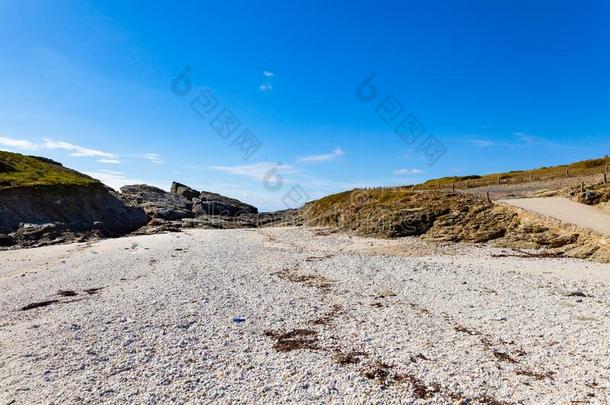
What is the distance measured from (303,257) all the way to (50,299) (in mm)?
15985

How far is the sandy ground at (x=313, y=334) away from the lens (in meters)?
8.66

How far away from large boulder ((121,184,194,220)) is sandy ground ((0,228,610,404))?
41238 mm

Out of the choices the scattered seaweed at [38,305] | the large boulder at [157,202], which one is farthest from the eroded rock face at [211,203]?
the scattered seaweed at [38,305]

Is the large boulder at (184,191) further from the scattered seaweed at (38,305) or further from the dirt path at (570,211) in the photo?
the scattered seaweed at (38,305)

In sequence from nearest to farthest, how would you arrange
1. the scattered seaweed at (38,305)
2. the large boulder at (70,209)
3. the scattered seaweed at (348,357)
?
1. the scattered seaweed at (348,357)
2. the scattered seaweed at (38,305)
3. the large boulder at (70,209)

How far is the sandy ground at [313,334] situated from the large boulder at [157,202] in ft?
135

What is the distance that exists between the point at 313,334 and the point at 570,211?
2733 cm

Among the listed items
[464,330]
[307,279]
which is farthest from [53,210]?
[464,330]

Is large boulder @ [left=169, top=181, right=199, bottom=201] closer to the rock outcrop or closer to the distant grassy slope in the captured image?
the rock outcrop

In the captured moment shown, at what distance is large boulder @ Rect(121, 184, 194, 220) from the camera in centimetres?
6506

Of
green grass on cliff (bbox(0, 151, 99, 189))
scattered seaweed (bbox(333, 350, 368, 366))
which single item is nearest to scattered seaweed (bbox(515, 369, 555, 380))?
scattered seaweed (bbox(333, 350, 368, 366))

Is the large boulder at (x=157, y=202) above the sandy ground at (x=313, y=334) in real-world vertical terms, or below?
above

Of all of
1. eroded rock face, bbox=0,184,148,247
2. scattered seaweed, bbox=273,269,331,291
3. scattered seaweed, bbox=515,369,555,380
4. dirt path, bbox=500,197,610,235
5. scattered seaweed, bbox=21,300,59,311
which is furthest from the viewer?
eroded rock face, bbox=0,184,148,247

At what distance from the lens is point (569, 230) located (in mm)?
26000
